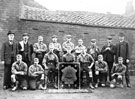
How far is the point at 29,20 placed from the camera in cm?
1052

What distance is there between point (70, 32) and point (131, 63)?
3.99 m

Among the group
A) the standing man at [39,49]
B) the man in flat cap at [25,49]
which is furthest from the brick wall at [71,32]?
the man in flat cap at [25,49]

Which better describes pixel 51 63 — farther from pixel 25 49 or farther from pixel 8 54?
pixel 8 54

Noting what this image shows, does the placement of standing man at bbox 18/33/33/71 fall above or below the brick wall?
below

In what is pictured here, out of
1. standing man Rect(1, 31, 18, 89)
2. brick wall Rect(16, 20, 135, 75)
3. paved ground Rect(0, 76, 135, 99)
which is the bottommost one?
paved ground Rect(0, 76, 135, 99)

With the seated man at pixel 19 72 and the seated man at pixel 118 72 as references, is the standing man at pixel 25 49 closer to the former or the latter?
the seated man at pixel 19 72

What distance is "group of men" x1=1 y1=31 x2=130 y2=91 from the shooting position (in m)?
7.24

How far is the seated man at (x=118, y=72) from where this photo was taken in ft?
25.6

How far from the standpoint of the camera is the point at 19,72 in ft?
23.2

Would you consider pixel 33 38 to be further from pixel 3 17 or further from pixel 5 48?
pixel 5 48

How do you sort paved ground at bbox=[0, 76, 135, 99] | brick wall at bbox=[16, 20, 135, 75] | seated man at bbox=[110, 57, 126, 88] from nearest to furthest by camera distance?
paved ground at bbox=[0, 76, 135, 99] → seated man at bbox=[110, 57, 126, 88] → brick wall at bbox=[16, 20, 135, 75]

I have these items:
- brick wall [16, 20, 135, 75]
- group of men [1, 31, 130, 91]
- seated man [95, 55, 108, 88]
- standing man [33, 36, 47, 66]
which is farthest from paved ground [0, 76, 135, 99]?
brick wall [16, 20, 135, 75]

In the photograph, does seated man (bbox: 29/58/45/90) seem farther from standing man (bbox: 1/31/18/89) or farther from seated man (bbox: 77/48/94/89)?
seated man (bbox: 77/48/94/89)

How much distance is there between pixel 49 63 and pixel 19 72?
3.76 feet
